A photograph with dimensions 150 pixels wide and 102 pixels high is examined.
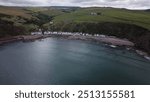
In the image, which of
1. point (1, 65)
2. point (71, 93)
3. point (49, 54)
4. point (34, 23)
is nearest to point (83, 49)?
point (49, 54)

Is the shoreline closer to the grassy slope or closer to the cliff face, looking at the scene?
the cliff face

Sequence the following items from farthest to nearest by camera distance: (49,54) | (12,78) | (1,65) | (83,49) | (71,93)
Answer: (83,49), (49,54), (1,65), (12,78), (71,93)

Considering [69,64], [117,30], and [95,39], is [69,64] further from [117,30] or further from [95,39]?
[117,30]

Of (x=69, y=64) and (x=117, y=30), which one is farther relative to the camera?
(x=117, y=30)

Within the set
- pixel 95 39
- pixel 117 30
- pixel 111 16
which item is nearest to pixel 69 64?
pixel 95 39

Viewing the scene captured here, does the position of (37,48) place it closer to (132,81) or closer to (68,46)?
(68,46)
